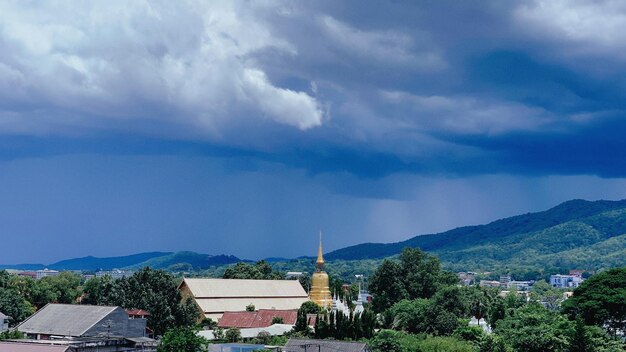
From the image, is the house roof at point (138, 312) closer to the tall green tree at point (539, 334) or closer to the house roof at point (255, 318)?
the house roof at point (255, 318)

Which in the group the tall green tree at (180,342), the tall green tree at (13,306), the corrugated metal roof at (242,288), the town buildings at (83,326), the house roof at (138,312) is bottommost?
the tall green tree at (180,342)

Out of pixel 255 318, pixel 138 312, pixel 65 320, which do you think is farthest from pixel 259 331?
pixel 65 320

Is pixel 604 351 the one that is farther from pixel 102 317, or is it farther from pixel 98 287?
pixel 98 287

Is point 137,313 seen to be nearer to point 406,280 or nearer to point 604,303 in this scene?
point 406,280

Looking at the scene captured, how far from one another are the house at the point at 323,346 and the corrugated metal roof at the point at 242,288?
31050mm

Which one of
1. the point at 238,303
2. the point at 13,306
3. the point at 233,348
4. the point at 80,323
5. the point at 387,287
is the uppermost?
the point at 387,287

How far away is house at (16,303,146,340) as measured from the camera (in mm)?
56312

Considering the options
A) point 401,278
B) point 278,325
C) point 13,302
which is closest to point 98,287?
point 13,302

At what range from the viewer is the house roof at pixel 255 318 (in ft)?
235

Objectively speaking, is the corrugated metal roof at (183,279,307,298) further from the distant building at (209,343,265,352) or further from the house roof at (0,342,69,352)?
the house roof at (0,342,69,352)

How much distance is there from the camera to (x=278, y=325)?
6631 cm

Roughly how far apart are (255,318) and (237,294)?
38.0 ft

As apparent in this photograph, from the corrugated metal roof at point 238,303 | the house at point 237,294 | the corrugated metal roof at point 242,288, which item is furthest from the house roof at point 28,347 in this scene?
the corrugated metal roof at point 242,288

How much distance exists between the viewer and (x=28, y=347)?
45406 mm
